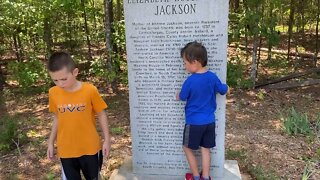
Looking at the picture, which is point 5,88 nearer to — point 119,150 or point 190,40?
point 119,150

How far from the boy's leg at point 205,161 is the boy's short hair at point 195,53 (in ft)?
2.83

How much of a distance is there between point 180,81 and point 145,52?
444mm

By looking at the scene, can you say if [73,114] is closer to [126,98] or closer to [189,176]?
[189,176]

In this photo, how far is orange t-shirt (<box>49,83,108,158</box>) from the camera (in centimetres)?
279

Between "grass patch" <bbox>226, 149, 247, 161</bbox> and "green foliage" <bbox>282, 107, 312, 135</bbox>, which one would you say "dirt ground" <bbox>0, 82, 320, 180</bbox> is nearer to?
"grass patch" <bbox>226, 149, 247, 161</bbox>

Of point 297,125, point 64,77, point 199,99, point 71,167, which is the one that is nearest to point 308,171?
point 297,125

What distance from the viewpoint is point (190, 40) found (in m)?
3.30

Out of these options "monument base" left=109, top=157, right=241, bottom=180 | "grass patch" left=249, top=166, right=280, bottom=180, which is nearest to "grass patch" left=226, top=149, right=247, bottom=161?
"grass patch" left=249, top=166, right=280, bottom=180

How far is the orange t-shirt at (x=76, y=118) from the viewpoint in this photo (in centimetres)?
279

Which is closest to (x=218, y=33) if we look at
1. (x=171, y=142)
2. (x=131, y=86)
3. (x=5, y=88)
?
(x=131, y=86)

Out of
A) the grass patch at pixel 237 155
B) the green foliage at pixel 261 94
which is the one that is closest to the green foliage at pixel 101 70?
Result: the green foliage at pixel 261 94

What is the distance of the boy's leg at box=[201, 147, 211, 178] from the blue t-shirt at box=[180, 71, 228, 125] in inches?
13.1

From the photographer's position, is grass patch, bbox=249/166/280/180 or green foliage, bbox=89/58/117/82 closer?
grass patch, bbox=249/166/280/180

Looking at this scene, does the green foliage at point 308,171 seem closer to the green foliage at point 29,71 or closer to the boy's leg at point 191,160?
the boy's leg at point 191,160
